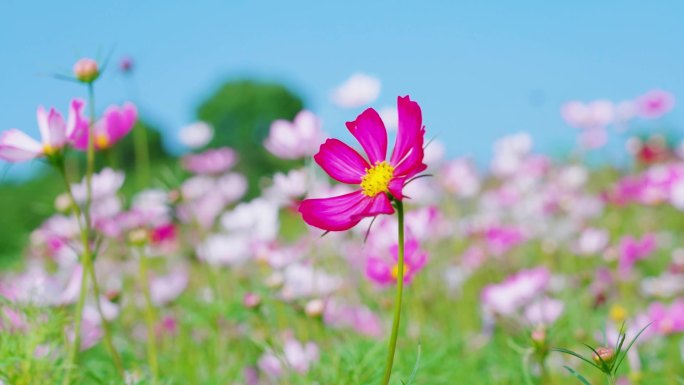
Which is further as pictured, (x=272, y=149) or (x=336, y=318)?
(x=336, y=318)

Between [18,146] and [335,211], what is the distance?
0.48 metres

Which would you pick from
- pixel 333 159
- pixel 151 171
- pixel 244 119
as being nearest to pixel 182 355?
pixel 333 159

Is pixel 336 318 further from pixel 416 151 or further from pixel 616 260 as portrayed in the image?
pixel 416 151

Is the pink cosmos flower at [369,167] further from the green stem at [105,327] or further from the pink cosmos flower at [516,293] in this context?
the pink cosmos flower at [516,293]

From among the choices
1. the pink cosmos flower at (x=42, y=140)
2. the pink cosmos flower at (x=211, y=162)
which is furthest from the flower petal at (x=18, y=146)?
the pink cosmos flower at (x=211, y=162)

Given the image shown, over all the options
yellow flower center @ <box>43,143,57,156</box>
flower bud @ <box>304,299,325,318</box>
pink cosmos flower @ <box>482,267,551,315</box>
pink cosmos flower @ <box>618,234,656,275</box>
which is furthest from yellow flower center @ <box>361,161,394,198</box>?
pink cosmos flower @ <box>618,234,656,275</box>

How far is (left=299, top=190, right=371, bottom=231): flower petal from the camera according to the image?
64 cm

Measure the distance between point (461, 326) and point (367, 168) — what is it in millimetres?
1693

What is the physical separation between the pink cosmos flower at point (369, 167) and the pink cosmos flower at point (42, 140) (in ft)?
1.34

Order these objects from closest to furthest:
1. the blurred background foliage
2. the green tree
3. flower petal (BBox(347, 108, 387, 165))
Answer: flower petal (BBox(347, 108, 387, 165)), the blurred background foliage, the green tree

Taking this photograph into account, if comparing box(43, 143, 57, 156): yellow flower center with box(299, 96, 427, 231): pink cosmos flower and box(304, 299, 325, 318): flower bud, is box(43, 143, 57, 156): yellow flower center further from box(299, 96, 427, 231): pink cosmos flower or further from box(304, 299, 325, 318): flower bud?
box(304, 299, 325, 318): flower bud

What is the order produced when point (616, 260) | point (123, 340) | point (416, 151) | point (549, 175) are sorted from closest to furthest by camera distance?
1. point (416, 151)
2. point (123, 340)
3. point (616, 260)
4. point (549, 175)

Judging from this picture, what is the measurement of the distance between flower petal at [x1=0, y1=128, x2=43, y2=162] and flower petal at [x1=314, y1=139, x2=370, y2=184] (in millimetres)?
426

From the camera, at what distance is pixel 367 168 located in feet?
2.24
